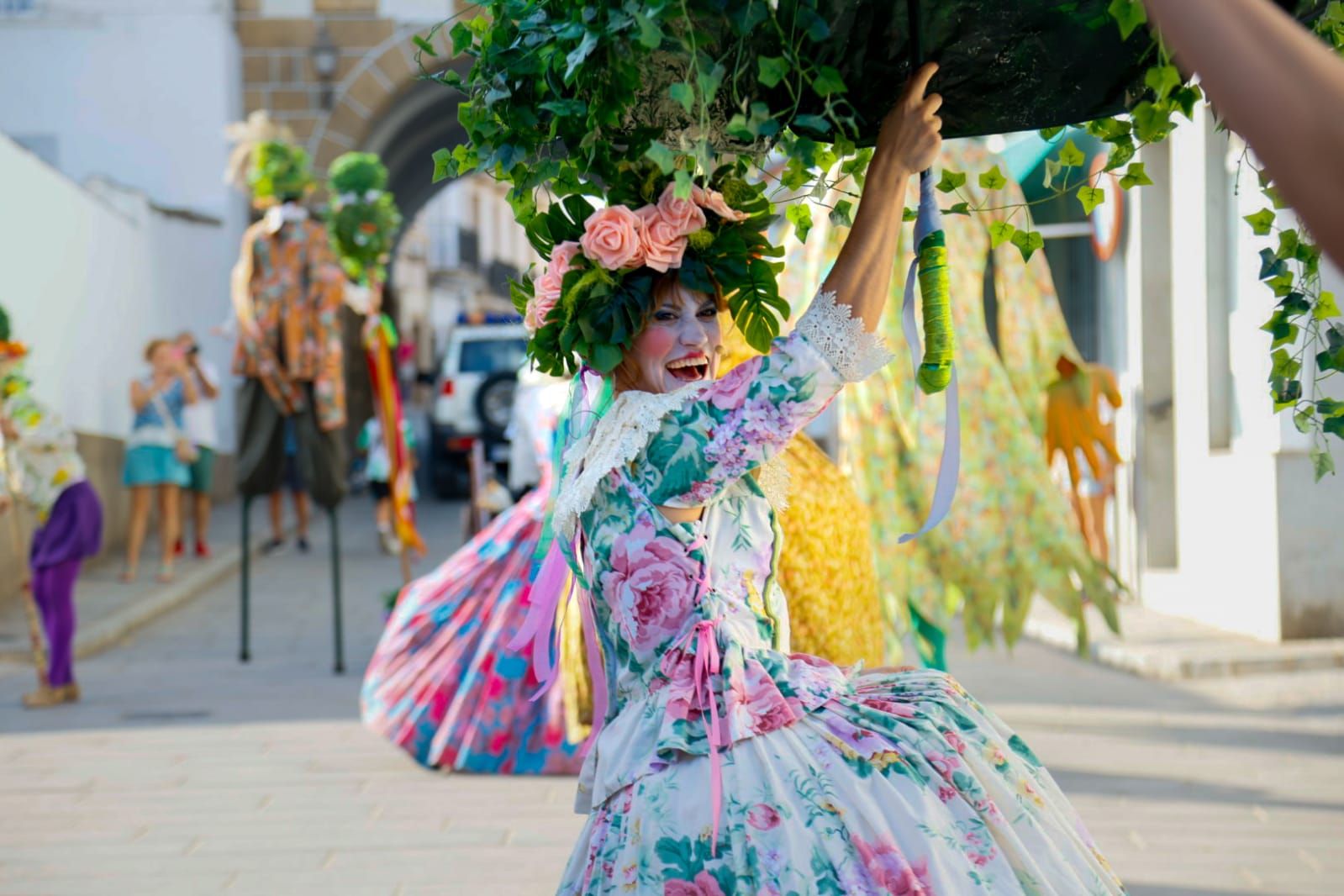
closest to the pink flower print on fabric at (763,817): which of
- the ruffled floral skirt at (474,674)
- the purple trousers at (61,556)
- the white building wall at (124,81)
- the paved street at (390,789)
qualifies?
the paved street at (390,789)

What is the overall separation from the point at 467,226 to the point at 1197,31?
56.1m

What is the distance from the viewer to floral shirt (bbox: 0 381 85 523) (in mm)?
8328

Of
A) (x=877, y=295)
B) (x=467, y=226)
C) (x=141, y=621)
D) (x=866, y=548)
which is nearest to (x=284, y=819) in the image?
(x=866, y=548)

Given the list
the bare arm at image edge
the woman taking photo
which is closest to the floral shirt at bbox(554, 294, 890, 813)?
the bare arm at image edge

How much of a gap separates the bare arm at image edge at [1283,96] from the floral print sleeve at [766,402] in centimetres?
120

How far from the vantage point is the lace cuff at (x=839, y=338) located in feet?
8.70

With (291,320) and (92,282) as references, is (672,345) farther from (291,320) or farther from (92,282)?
(92,282)

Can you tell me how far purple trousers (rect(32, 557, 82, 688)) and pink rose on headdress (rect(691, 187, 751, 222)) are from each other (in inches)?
246

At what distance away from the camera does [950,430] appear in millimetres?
→ 2752

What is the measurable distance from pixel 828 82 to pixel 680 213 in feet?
1.82

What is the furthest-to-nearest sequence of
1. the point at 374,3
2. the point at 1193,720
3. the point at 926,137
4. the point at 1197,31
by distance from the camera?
the point at 374,3
the point at 1193,720
the point at 926,137
the point at 1197,31

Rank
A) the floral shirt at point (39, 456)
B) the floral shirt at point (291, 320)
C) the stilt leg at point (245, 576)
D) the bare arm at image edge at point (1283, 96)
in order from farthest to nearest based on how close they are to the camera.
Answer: the stilt leg at point (245, 576) → the floral shirt at point (291, 320) → the floral shirt at point (39, 456) → the bare arm at image edge at point (1283, 96)

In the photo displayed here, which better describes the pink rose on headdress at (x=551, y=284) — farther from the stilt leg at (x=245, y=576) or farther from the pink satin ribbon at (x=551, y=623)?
the stilt leg at (x=245, y=576)

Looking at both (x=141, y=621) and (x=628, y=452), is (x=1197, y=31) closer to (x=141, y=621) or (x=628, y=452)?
(x=628, y=452)
